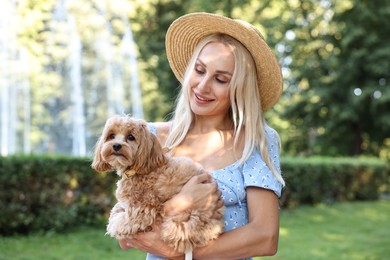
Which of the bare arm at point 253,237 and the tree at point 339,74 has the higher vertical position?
the tree at point 339,74

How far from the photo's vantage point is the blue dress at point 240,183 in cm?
274

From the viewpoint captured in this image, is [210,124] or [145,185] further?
[210,124]

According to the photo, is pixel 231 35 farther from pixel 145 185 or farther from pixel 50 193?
pixel 50 193

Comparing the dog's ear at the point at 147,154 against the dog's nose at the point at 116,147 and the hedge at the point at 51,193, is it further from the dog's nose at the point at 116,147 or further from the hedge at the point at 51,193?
the hedge at the point at 51,193

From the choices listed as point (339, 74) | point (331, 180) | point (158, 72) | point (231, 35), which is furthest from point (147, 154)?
point (158, 72)

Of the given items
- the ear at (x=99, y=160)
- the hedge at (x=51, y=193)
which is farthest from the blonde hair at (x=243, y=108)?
the hedge at (x=51, y=193)

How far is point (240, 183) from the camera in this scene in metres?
2.77

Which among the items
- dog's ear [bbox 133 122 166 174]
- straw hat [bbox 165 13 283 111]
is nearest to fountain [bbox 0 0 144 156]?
straw hat [bbox 165 13 283 111]

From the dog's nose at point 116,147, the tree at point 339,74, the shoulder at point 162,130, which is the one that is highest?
the tree at point 339,74

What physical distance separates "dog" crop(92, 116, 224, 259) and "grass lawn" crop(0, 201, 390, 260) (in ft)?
20.6

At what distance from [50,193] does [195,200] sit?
8085 millimetres

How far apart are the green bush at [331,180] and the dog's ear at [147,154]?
11.7m

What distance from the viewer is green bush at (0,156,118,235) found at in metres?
9.62

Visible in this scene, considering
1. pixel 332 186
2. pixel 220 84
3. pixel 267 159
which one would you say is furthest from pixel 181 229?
pixel 332 186
